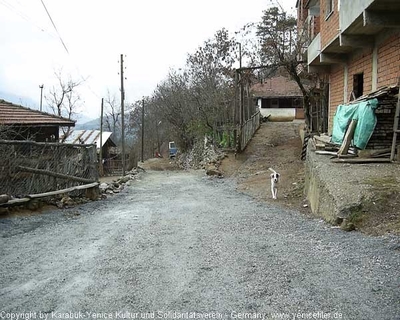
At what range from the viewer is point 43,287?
13.8 ft

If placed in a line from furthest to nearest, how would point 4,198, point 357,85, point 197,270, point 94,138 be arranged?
1. point 94,138
2. point 357,85
3. point 4,198
4. point 197,270

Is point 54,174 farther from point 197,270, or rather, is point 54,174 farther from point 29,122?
point 29,122

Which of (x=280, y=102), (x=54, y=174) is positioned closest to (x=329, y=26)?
(x=54, y=174)

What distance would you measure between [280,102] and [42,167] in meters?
34.6

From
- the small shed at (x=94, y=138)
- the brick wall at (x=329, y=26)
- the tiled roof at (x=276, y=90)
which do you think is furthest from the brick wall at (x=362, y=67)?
the small shed at (x=94, y=138)

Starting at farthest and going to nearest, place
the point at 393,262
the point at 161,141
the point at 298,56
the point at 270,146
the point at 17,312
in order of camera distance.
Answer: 1. the point at 161,141
2. the point at 270,146
3. the point at 298,56
4. the point at 393,262
5. the point at 17,312

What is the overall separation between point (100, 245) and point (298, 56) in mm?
17549

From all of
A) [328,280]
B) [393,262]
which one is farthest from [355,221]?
[328,280]

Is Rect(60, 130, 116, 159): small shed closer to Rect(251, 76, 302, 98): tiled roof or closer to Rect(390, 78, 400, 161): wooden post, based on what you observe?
Rect(251, 76, 302, 98): tiled roof

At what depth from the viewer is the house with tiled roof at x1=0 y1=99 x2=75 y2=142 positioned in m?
14.9

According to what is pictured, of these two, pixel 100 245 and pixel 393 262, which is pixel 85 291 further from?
pixel 393 262

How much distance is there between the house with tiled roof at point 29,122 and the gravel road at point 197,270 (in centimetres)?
804

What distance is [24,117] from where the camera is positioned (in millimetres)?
16156

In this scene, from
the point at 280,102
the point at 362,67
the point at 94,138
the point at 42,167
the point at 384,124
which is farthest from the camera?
the point at 280,102
